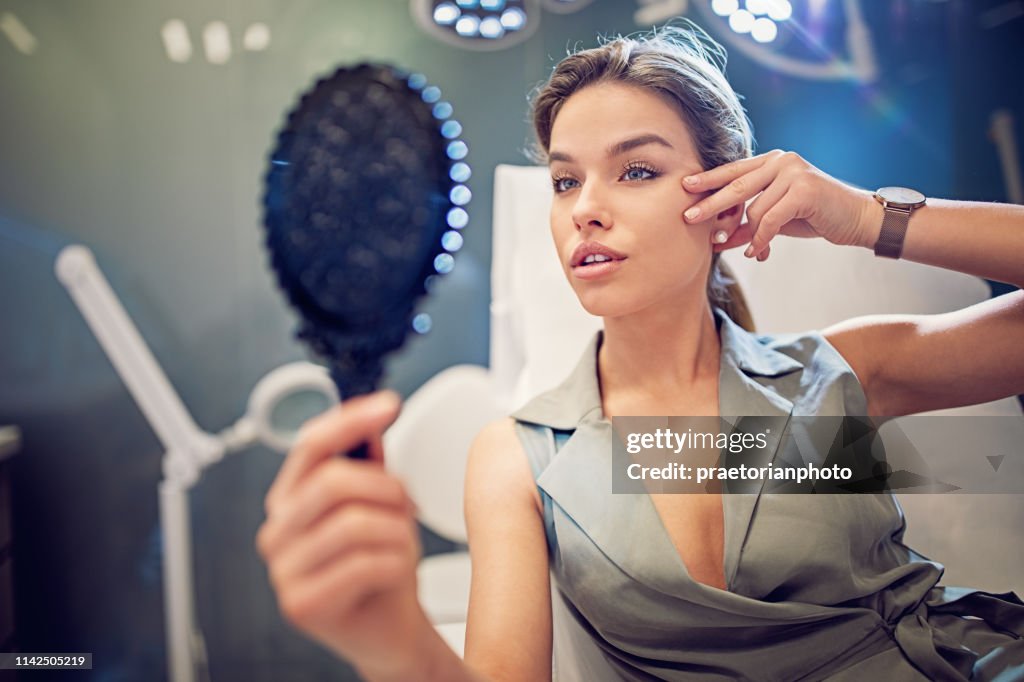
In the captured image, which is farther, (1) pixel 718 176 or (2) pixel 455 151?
(1) pixel 718 176

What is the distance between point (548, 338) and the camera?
1.11m

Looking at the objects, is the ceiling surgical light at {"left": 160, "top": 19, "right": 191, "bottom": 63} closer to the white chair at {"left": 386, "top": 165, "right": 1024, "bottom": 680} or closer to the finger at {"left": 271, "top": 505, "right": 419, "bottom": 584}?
the white chair at {"left": 386, "top": 165, "right": 1024, "bottom": 680}

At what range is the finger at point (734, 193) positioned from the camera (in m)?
0.80

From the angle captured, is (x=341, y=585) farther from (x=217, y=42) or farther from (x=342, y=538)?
(x=217, y=42)

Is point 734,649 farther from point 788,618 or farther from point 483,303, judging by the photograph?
point 483,303

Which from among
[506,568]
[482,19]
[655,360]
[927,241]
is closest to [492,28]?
[482,19]

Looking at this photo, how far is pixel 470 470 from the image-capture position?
32.7 inches

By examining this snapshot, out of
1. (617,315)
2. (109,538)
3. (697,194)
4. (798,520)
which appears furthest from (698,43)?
(109,538)

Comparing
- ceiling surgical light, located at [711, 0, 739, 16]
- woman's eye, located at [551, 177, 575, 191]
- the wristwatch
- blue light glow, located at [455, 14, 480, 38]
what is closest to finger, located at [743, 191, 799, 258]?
the wristwatch

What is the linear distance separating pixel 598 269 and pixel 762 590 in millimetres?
393

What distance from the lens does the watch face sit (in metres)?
0.84

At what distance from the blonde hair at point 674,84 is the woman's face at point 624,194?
0.05 feet

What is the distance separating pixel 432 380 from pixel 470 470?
42cm

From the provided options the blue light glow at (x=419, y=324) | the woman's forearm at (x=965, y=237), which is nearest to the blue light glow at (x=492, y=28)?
the woman's forearm at (x=965, y=237)
